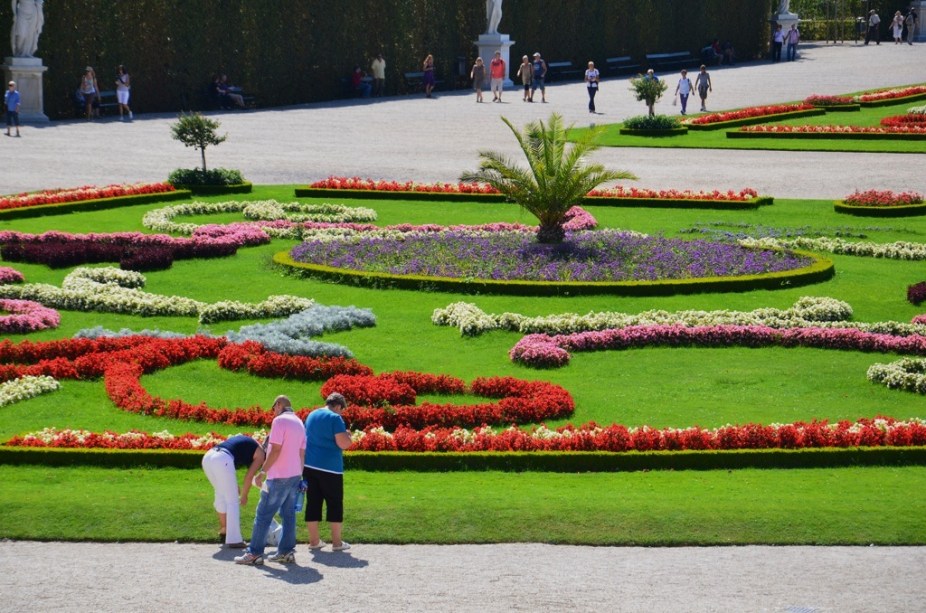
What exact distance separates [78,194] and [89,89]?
13013 mm

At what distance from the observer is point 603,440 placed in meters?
11.9

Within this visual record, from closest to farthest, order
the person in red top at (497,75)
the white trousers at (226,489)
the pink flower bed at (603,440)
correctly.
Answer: the white trousers at (226,489)
the pink flower bed at (603,440)
the person in red top at (497,75)

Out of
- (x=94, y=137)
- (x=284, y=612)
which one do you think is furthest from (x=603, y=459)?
(x=94, y=137)

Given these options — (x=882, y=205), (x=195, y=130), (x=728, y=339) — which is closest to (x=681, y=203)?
(x=882, y=205)

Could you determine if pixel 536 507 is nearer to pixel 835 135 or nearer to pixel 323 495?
pixel 323 495

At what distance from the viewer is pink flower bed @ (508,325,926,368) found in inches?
612

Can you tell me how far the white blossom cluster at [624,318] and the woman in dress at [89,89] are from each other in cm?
2266

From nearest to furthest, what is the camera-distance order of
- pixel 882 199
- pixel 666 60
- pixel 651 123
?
pixel 882 199
pixel 651 123
pixel 666 60

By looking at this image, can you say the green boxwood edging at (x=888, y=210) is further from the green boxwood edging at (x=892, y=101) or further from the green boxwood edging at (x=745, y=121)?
the green boxwood edging at (x=892, y=101)

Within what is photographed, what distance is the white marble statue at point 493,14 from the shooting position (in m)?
48.1

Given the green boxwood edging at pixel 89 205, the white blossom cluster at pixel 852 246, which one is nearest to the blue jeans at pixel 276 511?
the white blossom cluster at pixel 852 246

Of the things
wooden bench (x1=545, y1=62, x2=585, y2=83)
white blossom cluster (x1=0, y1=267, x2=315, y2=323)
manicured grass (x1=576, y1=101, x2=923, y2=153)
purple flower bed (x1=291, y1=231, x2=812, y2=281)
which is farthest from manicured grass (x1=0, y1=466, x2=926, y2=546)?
wooden bench (x1=545, y1=62, x2=585, y2=83)

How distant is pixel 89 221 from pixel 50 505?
1370 centimetres

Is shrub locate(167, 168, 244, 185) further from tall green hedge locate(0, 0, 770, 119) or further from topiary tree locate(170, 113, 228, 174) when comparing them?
tall green hedge locate(0, 0, 770, 119)
